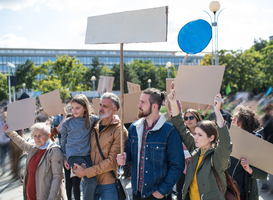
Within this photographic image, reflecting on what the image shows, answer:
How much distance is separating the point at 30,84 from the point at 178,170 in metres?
66.9

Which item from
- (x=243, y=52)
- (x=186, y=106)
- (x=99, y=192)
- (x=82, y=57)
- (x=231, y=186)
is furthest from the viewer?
(x=82, y=57)

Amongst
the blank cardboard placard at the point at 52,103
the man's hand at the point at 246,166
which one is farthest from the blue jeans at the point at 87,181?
the blank cardboard placard at the point at 52,103

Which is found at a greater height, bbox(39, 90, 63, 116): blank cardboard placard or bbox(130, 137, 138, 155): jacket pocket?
bbox(39, 90, 63, 116): blank cardboard placard

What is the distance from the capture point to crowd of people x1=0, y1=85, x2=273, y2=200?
2.50 metres

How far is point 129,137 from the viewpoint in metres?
2.82

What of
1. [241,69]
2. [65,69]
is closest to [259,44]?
[241,69]

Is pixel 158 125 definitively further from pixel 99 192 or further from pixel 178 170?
pixel 99 192

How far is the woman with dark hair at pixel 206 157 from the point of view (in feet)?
7.45

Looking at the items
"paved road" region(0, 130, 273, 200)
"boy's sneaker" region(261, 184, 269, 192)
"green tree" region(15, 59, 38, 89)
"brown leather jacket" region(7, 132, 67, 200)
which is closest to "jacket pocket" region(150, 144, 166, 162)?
"brown leather jacket" region(7, 132, 67, 200)

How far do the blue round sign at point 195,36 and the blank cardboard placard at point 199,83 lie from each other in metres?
0.36

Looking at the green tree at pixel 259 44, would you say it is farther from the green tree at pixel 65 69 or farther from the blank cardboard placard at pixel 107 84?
the blank cardboard placard at pixel 107 84

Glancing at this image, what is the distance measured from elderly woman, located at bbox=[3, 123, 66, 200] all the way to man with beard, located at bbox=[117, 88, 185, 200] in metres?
0.84

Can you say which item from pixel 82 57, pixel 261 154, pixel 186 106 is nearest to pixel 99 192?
pixel 261 154

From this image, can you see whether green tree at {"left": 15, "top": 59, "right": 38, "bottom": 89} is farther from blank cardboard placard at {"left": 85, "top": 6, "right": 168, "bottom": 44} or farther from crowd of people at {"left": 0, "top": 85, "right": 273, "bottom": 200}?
blank cardboard placard at {"left": 85, "top": 6, "right": 168, "bottom": 44}
